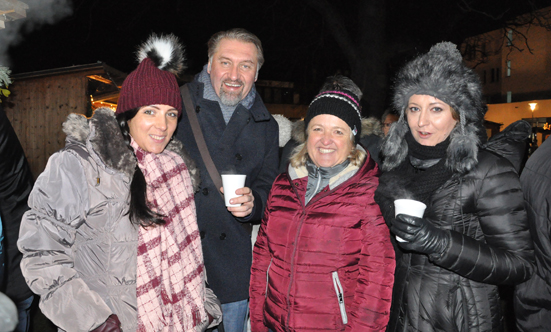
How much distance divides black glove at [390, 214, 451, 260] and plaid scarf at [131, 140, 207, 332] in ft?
4.76

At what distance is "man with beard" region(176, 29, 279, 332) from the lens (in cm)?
325

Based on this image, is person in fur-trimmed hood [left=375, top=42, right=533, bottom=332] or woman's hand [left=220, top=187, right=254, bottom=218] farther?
woman's hand [left=220, top=187, right=254, bottom=218]

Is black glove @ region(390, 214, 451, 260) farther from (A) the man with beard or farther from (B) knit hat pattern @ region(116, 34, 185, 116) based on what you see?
(B) knit hat pattern @ region(116, 34, 185, 116)

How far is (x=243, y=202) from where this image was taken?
2.74 meters

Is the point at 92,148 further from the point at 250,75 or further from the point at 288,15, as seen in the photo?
the point at 288,15

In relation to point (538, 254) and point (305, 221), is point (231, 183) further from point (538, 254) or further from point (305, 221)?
point (538, 254)

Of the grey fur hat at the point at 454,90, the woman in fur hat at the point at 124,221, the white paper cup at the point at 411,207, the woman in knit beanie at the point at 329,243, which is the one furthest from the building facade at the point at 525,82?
the woman in fur hat at the point at 124,221

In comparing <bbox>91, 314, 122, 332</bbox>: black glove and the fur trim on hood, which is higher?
the fur trim on hood

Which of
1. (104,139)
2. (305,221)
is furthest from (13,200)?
(305,221)

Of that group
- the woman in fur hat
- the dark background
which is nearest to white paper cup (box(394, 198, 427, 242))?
the woman in fur hat

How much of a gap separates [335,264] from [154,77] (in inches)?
70.7

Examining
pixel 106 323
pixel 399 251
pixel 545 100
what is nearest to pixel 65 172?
pixel 106 323

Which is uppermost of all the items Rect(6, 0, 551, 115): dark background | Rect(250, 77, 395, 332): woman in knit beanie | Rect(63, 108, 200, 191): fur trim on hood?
Rect(6, 0, 551, 115): dark background

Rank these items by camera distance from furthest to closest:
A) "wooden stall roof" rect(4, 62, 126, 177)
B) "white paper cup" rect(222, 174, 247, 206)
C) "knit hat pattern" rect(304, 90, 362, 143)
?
"wooden stall roof" rect(4, 62, 126, 177) → "knit hat pattern" rect(304, 90, 362, 143) → "white paper cup" rect(222, 174, 247, 206)
